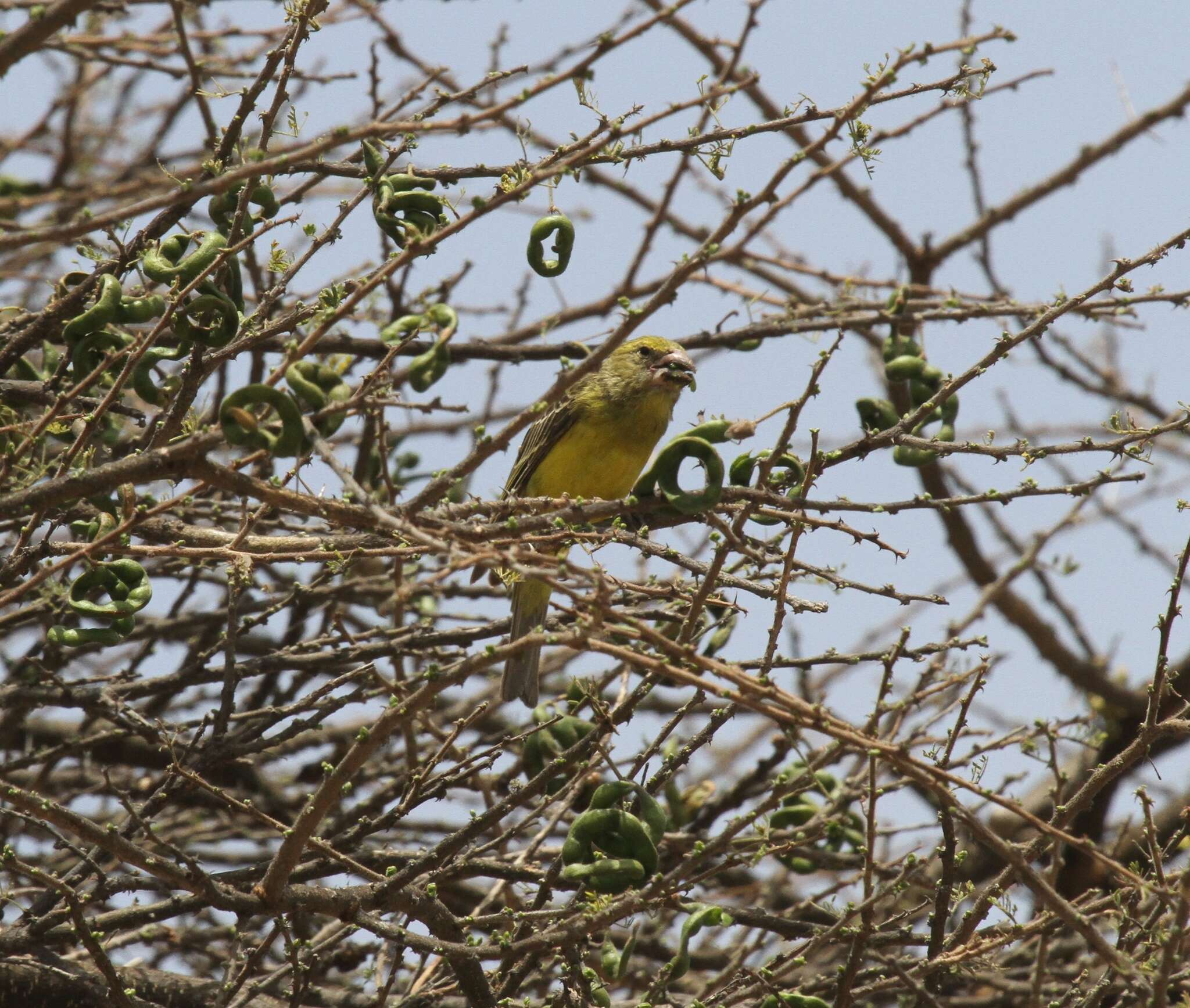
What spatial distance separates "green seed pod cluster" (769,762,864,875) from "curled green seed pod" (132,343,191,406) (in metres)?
2.30

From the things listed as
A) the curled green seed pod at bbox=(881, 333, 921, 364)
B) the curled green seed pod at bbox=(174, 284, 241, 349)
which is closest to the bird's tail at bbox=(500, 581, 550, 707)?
the curled green seed pod at bbox=(881, 333, 921, 364)

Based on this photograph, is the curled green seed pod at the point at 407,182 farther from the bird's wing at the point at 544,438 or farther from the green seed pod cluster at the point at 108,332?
the bird's wing at the point at 544,438

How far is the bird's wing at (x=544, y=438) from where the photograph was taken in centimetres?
623

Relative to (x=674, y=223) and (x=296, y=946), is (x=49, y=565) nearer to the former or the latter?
(x=296, y=946)

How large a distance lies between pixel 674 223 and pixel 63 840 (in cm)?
474

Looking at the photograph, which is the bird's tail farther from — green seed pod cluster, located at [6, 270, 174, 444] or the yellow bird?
green seed pod cluster, located at [6, 270, 174, 444]

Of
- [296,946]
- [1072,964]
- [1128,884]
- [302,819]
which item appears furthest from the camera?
[1072,964]

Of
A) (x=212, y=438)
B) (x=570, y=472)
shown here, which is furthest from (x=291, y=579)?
(x=212, y=438)

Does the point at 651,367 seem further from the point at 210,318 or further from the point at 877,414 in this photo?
the point at 210,318

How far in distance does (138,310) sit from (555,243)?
1025 mm

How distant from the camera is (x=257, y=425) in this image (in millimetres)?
2957

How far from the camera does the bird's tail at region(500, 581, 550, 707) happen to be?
213 inches

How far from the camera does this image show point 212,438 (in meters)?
2.83

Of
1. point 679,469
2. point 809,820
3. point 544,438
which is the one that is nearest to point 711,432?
point 679,469
